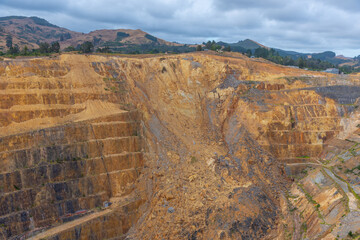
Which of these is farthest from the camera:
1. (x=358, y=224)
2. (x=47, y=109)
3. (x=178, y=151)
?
(x=178, y=151)

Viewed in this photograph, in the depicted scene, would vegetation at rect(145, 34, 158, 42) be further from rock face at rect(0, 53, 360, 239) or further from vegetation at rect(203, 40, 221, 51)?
rock face at rect(0, 53, 360, 239)

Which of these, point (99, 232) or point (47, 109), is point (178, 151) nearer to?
point (99, 232)

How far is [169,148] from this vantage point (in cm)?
2734

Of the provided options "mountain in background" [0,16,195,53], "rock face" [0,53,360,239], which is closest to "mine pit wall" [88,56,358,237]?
"rock face" [0,53,360,239]

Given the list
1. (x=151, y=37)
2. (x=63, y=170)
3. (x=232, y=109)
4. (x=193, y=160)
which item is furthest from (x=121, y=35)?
(x=63, y=170)

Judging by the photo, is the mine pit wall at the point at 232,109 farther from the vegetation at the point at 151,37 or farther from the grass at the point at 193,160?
the vegetation at the point at 151,37

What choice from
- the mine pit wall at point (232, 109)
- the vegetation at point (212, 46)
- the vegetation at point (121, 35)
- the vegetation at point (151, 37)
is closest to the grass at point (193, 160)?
the mine pit wall at point (232, 109)

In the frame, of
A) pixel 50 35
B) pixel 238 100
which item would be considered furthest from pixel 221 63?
pixel 50 35

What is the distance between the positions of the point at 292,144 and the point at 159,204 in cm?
1593

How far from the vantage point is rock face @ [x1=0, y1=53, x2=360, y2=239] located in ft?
70.7

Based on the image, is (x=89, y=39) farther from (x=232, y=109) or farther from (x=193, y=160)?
(x=193, y=160)

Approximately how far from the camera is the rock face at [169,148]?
2154cm

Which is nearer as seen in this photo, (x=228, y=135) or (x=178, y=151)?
(x=178, y=151)

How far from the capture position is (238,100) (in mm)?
31891
